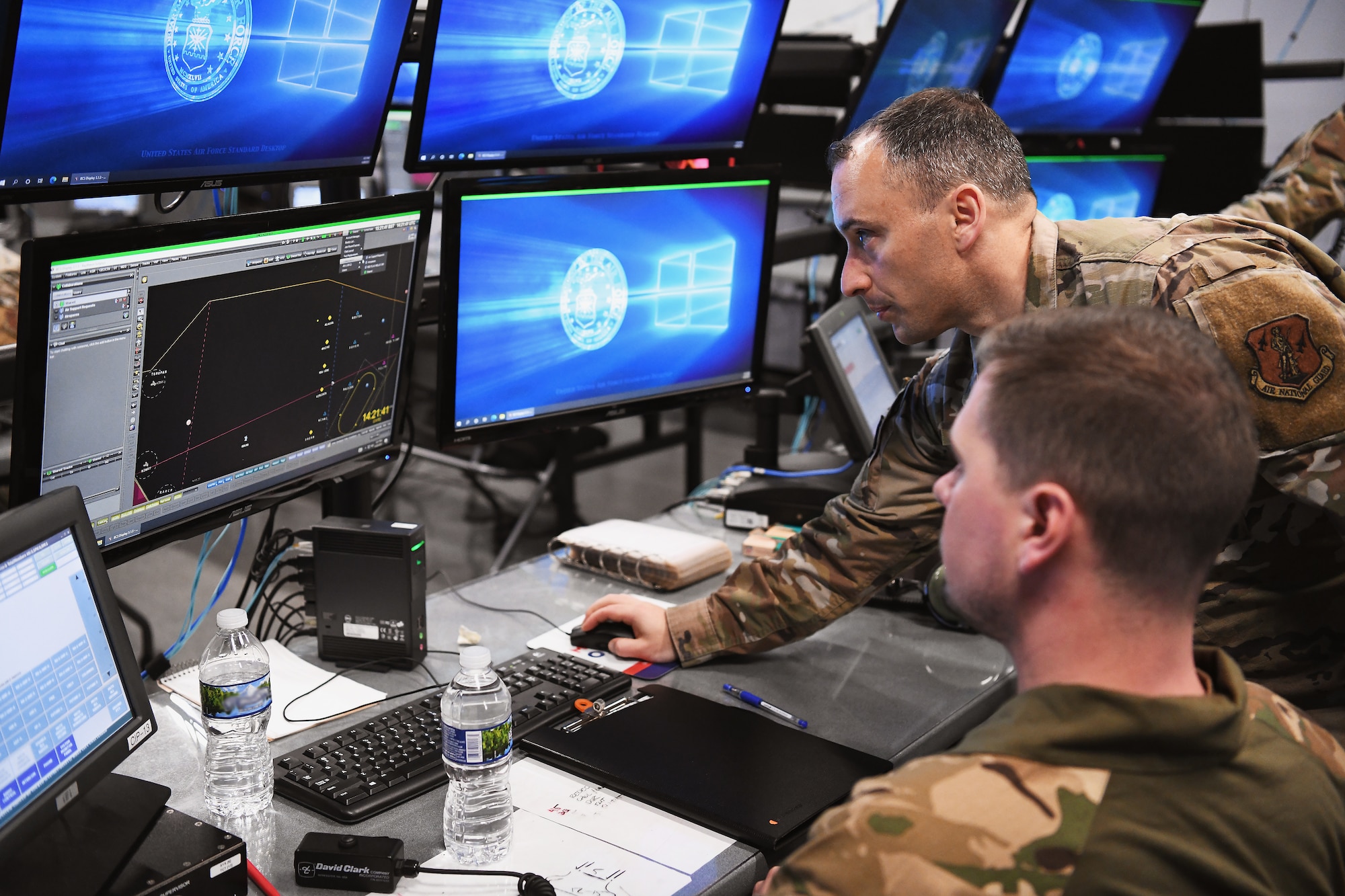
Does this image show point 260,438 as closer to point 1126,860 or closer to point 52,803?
point 52,803

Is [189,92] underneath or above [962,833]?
above

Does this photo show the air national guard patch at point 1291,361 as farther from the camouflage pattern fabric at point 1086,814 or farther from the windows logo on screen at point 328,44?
the windows logo on screen at point 328,44

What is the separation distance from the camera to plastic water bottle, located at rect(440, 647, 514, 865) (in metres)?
1.18

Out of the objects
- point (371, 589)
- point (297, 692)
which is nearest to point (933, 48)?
point (371, 589)

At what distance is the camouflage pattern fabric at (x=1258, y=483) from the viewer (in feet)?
4.52

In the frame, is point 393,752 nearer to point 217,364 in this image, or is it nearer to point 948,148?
point 217,364

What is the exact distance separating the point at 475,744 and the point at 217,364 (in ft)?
1.90

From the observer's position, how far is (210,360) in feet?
4.62

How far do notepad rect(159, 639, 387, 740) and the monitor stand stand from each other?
0.78 ft

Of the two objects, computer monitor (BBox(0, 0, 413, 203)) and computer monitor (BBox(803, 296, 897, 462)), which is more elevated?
computer monitor (BBox(0, 0, 413, 203))

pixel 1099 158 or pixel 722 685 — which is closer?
pixel 722 685

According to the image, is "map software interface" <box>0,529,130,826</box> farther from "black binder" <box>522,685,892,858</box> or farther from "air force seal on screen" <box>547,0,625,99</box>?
"air force seal on screen" <box>547,0,625,99</box>

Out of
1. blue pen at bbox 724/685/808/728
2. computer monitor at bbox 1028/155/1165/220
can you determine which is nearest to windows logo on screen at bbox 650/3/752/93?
computer monitor at bbox 1028/155/1165/220

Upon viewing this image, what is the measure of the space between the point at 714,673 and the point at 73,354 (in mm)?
885
